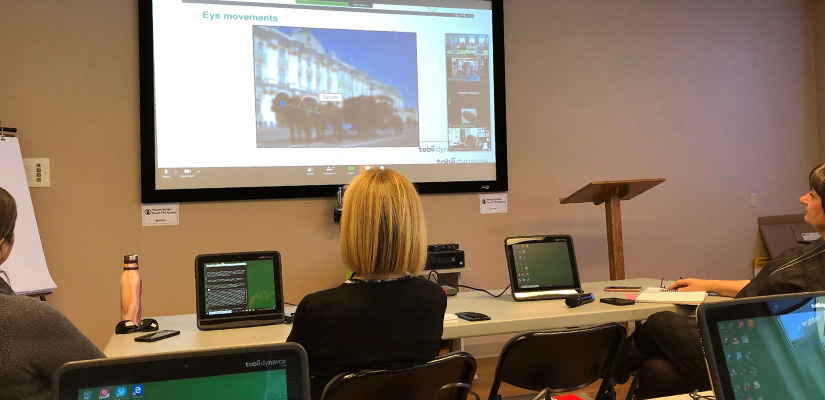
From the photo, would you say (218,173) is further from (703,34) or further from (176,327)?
(703,34)

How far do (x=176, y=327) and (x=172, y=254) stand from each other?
169 centimetres

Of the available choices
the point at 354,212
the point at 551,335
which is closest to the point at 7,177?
the point at 354,212

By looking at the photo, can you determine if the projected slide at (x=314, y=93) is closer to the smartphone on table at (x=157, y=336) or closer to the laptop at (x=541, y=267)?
the laptop at (x=541, y=267)

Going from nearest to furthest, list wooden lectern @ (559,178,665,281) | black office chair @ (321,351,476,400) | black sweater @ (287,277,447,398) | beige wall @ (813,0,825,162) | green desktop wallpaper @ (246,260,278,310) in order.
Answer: black office chair @ (321,351,476,400) → black sweater @ (287,277,447,398) → green desktop wallpaper @ (246,260,278,310) → wooden lectern @ (559,178,665,281) → beige wall @ (813,0,825,162)

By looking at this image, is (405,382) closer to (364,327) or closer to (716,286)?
(364,327)

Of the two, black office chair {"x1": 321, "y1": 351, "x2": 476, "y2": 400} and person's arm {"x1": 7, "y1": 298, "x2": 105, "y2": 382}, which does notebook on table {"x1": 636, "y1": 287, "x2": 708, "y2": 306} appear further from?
person's arm {"x1": 7, "y1": 298, "x2": 105, "y2": 382}

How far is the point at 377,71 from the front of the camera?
4301mm

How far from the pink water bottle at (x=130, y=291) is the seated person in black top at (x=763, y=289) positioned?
1.78m

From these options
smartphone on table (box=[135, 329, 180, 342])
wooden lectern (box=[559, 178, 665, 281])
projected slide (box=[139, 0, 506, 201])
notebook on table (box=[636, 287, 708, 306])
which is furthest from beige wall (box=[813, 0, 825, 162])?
smartphone on table (box=[135, 329, 180, 342])

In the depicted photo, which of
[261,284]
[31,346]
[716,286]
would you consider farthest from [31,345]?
[716,286]

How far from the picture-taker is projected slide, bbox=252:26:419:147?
4.08 m


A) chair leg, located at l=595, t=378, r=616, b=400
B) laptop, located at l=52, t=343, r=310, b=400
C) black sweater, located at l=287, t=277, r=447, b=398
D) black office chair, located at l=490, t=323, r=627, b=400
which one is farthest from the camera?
chair leg, located at l=595, t=378, r=616, b=400

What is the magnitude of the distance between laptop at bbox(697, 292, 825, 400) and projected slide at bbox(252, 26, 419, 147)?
3451mm

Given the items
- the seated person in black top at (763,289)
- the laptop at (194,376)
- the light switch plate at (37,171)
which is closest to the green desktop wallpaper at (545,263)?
the seated person in black top at (763,289)
